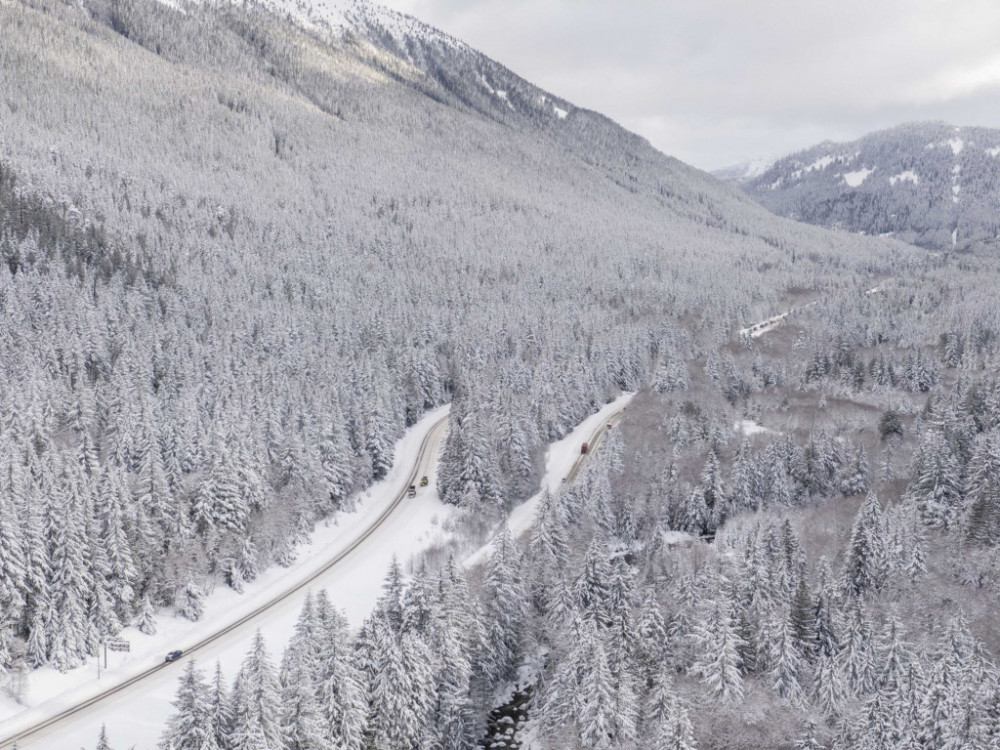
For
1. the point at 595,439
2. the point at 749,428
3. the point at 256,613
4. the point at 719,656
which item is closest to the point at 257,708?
the point at 256,613

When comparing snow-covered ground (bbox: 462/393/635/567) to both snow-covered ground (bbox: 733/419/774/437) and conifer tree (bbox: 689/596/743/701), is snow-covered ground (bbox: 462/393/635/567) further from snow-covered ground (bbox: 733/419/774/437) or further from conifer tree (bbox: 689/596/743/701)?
conifer tree (bbox: 689/596/743/701)

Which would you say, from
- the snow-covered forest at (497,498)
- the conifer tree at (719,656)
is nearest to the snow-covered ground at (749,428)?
the snow-covered forest at (497,498)

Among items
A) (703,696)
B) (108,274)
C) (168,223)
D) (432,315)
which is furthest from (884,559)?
(168,223)

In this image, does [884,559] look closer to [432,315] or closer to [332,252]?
[432,315]

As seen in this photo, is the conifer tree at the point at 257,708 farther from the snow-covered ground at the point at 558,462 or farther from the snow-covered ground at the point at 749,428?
the snow-covered ground at the point at 749,428

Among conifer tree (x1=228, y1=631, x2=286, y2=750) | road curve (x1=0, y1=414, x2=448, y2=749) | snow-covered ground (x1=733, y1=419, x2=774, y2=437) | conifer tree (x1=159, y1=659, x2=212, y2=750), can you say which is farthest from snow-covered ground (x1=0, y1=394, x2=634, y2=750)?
snow-covered ground (x1=733, y1=419, x2=774, y2=437)

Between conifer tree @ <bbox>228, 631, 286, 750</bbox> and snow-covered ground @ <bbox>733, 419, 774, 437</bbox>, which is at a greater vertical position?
snow-covered ground @ <bbox>733, 419, 774, 437</bbox>

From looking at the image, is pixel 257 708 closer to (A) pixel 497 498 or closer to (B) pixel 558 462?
(A) pixel 497 498

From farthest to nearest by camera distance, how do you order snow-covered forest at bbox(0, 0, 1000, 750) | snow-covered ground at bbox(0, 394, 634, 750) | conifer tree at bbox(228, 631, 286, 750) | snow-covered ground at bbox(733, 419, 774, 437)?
snow-covered ground at bbox(733, 419, 774, 437), snow-covered ground at bbox(0, 394, 634, 750), snow-covered forest at bbox(0, 0, 1000, 750), conifer tree at bbox(228, 631, 286, 750)
